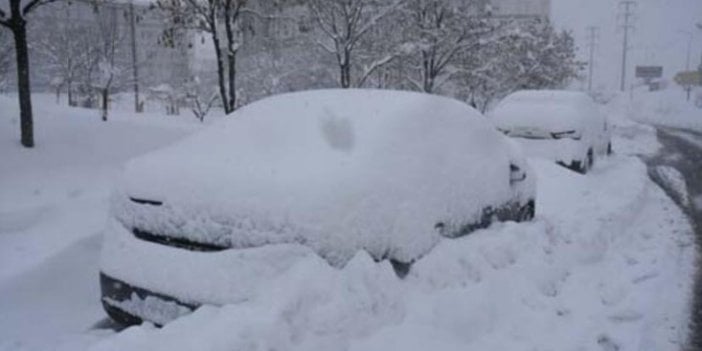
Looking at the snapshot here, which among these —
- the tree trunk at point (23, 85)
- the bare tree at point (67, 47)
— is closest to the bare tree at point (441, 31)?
the tree trunk at point (23, 85)

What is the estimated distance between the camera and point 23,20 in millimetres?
9195

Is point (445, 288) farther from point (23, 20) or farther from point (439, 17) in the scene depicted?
point (439, 17)

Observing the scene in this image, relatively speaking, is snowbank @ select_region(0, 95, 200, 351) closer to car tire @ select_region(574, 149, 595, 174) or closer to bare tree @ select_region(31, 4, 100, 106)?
car tire @ select_region(574, 149, 595, 174)

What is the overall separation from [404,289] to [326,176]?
90 centimetres

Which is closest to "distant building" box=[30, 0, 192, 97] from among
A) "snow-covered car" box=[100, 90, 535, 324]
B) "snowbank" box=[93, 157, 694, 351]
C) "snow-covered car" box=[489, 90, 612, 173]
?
"snow-covered car" box=[489, 90, 612, 173]

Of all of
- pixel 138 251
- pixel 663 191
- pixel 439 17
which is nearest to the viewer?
pixel 138 251

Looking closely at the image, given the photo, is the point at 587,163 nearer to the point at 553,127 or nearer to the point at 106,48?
the point at 553,127

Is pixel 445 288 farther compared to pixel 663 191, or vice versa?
pixel 663 191

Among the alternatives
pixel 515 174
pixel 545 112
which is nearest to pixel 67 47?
pixel 545 112

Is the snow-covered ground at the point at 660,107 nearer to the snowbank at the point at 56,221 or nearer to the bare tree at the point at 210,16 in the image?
the bare tree at the point at 210,16

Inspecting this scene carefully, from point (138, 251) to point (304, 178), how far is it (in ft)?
3.65

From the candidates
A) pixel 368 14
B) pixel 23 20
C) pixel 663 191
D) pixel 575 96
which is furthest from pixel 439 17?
pixel 23 20

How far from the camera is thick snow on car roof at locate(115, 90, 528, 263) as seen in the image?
3705mm

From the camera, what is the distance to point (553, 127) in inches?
456
